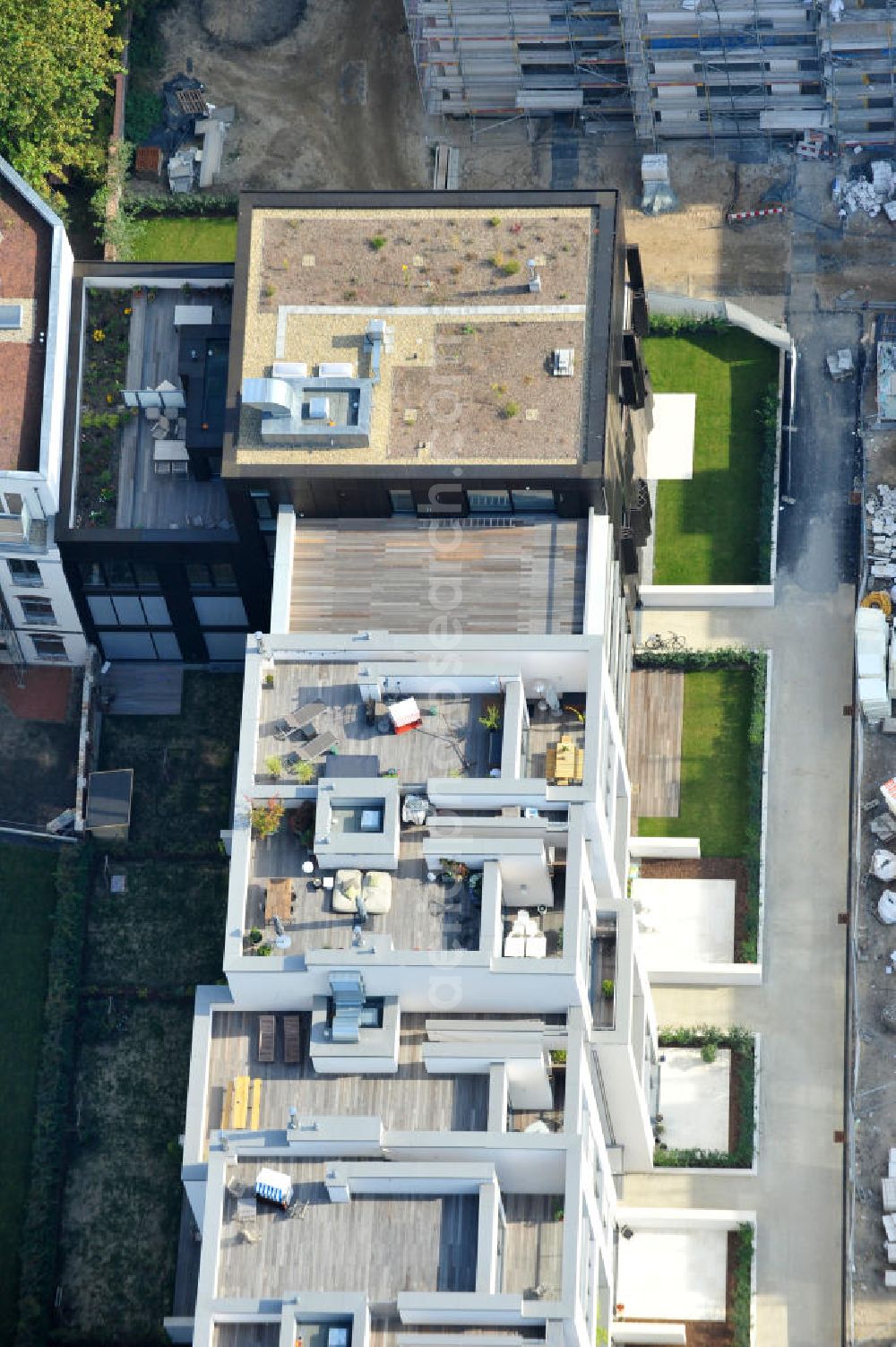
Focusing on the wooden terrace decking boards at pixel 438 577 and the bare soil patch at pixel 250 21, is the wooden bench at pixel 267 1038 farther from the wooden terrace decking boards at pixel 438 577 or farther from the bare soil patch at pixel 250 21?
the bare soil patch at pixel 250 21

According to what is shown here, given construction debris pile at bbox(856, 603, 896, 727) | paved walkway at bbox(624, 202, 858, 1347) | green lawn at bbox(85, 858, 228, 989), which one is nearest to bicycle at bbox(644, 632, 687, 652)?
paved walkway at bbox(624, 202, 858, 1347)

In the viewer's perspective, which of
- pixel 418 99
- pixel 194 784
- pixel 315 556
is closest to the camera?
pixel 315 556

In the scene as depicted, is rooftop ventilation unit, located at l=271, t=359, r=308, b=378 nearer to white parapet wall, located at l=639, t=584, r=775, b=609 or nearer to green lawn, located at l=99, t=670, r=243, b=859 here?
green lawn, located at l=99, t=670, r=243, b=859

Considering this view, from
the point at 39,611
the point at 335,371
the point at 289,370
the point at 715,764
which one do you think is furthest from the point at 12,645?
the point at 715,764

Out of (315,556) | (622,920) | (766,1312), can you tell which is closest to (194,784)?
(315,556)

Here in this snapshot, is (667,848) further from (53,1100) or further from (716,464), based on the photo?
(53,1100)

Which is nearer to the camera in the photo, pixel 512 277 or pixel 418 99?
pixel 512 277

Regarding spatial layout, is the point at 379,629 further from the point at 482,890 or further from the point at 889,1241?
the point at 889,1241

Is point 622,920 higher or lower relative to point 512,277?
lower
